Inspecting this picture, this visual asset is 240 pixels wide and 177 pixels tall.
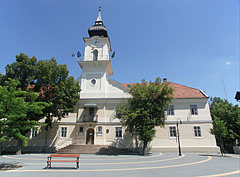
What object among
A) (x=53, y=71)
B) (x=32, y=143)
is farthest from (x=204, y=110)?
(x=32, y=143)

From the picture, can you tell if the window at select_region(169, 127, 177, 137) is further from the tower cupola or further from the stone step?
the tower cupola

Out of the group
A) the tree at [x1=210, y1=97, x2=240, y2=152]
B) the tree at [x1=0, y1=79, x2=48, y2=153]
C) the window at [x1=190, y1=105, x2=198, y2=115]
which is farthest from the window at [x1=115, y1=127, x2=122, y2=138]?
the tree at [x1=0, y1=79, x2=48, y2=153]

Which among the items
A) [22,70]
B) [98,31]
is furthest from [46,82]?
[98,31]

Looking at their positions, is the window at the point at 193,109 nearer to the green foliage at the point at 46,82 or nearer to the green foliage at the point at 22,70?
the green foliage at the point at 46,82

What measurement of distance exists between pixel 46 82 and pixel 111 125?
11.3 metres

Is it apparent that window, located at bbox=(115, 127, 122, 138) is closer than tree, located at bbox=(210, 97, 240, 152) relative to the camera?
No

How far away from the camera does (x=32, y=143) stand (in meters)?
23.8

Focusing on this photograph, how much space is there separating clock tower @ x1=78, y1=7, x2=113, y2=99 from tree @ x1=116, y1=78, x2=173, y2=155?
7613mm

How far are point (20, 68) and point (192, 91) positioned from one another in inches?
1023

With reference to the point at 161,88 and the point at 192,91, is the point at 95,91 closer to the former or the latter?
the point at 161,88

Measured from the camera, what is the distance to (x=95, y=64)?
89.6 ft

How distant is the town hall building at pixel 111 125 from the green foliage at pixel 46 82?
3405 millimetres

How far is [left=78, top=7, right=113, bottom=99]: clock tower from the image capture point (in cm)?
2606

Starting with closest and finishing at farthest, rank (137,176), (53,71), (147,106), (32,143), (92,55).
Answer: (137,176), (147,106), (53,71), (32,143), (92,55)
